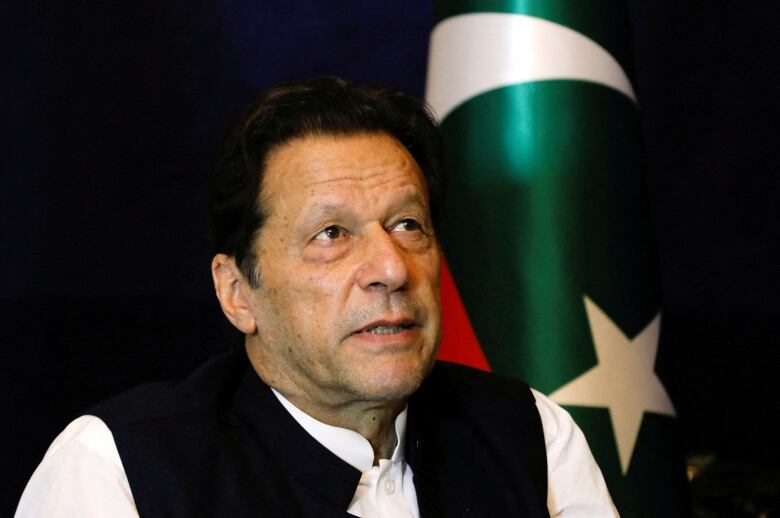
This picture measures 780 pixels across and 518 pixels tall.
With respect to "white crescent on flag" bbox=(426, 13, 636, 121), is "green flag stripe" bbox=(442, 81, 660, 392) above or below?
below

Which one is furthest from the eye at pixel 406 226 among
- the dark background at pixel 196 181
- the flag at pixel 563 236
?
the dark background at pixel 196 181

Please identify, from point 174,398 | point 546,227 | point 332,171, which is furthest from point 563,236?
point 174,398

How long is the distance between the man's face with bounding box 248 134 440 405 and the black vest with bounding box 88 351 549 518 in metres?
0.08

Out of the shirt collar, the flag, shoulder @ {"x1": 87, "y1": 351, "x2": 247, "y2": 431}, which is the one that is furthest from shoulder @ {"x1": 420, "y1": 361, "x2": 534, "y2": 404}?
the flag

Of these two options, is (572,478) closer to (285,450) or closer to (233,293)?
(285,450)

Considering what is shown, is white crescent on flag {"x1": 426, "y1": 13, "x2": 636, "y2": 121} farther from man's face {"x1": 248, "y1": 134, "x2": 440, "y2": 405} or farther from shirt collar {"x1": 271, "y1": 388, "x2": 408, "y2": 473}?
shirt collar {"x1": 271, "y1": 388, "x2": 408, "y2": 473}

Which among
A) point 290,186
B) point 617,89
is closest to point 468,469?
point 290,186

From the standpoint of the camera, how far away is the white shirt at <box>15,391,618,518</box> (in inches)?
57.1

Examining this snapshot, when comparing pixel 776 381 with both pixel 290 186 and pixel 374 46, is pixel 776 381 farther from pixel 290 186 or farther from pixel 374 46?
pixel 290 186

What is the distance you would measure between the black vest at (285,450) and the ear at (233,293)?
75mm

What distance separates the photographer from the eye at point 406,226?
5.41 feet

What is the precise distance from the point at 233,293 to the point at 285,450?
26 centimetres

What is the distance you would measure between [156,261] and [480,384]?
1335 millimetres

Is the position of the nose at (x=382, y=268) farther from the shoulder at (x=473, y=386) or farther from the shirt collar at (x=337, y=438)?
the shoulder at (x=473, y=386)
